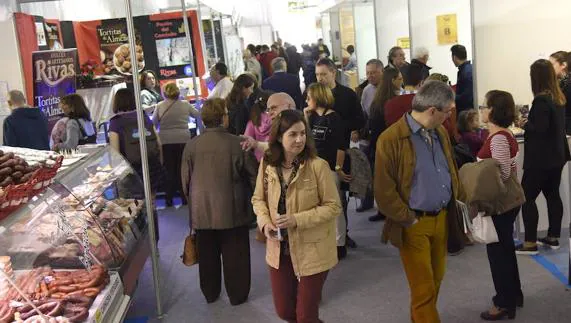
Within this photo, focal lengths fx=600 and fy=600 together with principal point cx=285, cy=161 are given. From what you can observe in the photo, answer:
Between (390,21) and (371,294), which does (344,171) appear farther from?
(390,21)

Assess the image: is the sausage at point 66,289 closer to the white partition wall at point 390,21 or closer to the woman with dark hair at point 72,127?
the woman with dark hair at point 72,127

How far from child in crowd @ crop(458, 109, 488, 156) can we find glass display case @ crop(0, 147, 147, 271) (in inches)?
110

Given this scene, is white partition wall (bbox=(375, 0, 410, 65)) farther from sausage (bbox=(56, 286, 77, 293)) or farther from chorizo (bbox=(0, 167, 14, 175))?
chorizo (bbox=(0, 167, 14, 175))

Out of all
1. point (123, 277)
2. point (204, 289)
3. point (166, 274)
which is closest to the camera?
point (123, 277)

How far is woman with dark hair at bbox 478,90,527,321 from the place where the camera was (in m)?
3.54

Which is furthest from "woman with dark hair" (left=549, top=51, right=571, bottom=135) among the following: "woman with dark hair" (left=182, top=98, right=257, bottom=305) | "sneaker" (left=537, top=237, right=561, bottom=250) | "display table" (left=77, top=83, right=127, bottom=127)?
"display table" (left=77, top=83, right=127, bottom=127)

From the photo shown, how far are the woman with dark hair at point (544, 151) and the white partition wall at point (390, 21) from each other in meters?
6.12

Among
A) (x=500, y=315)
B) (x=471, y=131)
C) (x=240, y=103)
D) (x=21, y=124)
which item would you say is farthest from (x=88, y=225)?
(x=471, y=131)

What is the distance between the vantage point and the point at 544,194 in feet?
15.7

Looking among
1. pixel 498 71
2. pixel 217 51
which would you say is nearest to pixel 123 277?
pixel 498 71

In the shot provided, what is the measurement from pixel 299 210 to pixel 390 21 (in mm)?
7888

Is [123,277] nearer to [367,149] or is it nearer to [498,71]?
[367,149]

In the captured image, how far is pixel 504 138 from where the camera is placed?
353 centimetres

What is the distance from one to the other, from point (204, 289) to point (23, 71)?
3.92 meters
